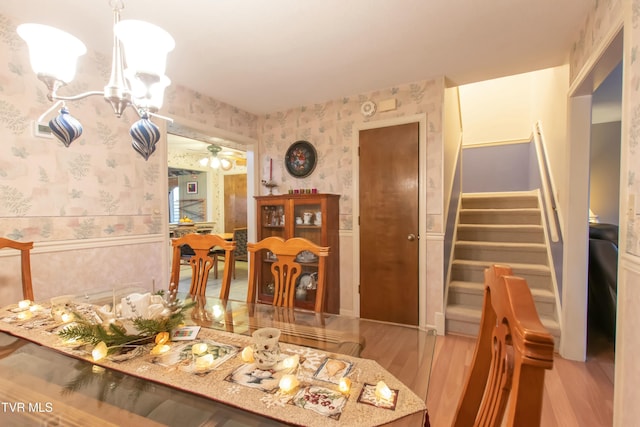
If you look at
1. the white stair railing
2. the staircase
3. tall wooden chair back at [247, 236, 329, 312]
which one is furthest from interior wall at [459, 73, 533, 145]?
tall wooden chair back at [247, 236, 329, 312]

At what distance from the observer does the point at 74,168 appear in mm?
2146

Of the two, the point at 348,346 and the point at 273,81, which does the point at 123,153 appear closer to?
the point at 273,81

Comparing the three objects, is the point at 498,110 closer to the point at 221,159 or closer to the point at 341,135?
the point at 341,135

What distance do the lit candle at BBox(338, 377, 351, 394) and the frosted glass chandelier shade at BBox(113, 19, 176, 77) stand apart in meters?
1.21

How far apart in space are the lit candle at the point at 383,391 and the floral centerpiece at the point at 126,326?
0.74 meters

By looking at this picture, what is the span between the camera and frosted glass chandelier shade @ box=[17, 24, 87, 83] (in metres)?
1.08

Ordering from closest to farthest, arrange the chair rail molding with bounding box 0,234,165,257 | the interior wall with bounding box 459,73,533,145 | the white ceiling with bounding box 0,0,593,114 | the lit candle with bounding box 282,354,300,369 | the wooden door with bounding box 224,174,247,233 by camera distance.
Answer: the lit candle with bounding box 282,354,300,369, the white ceiling with bounding box 0,0,593,114, the chair rail molding with bounding box 0,234,165,257, the interior wall with bounding box 459,73,533,145, the wooden door with bounding box 224,174,247,233

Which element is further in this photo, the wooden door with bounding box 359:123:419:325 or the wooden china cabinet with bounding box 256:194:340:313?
the wooden china cabinet with bounding box 256:194:340:313

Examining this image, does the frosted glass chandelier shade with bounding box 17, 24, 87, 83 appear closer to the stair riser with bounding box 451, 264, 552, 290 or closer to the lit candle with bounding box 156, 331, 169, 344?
the lit candle with bounding box 156, 331, 169, 344

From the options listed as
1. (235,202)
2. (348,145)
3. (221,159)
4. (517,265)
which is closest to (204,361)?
(348,145)

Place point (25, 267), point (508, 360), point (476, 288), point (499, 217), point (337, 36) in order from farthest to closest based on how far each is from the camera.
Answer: point (499, 217)
point (476, 288)
point (337, 36)
point (25, 267)
point (508, 360)

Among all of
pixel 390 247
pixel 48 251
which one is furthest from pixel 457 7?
pixel 48 251

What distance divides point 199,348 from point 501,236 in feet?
11.7

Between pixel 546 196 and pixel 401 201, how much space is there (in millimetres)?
1550
